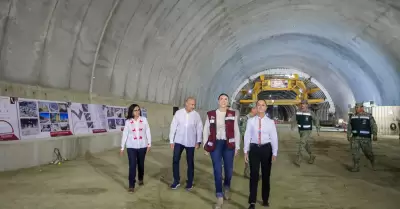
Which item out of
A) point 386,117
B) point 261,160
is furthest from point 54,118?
point 386,117

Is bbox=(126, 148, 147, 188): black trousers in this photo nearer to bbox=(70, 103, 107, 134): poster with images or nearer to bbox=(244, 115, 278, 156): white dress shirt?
bbox=(244, 115, 278, 156): white dress shirt

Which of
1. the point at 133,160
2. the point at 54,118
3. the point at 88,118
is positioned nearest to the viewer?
the point at 133,160

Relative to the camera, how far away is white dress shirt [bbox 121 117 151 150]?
729cm

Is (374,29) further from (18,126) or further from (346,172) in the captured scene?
(18,126)

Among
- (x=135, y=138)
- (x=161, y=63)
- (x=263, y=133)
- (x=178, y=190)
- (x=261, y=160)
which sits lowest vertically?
(x=178, y=190)

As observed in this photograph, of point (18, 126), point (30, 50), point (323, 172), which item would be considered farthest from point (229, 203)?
point (30, 50)

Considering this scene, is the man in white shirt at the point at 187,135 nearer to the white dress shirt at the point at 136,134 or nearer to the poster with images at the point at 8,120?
the white dress shirt at the point at 136,134

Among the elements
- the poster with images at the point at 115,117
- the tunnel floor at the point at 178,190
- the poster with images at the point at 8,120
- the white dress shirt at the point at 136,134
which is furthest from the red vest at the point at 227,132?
the poster with images at the point at 115,117

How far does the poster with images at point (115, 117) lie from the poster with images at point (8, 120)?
4.79 m

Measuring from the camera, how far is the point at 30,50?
9953 mm

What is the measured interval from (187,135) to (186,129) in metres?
0.11

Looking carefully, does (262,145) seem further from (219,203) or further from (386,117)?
(386,117)

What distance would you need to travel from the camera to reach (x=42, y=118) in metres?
10.0

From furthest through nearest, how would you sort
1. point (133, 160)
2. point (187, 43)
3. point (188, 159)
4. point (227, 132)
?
point (187, 43) → point (188, 159) → point (133, 160) → point (227, 132)
